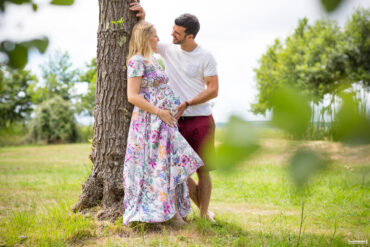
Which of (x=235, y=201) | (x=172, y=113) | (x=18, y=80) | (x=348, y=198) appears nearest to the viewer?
(x=18, y=80)

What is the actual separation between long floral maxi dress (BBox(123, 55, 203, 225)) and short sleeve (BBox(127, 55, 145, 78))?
0.05 metres

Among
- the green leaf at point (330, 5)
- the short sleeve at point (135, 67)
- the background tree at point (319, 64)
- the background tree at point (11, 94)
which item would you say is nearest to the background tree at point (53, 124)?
the short sleeve at point (135, 67)

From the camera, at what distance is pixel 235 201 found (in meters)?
4.32

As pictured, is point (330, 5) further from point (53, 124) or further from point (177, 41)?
point (53, 124)

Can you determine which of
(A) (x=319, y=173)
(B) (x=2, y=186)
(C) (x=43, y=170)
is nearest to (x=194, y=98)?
(A) (x=319, y=173)

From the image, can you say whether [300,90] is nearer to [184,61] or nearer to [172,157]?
[172,157]

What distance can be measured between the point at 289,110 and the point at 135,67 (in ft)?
8.04

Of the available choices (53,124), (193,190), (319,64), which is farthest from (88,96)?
(319,64)

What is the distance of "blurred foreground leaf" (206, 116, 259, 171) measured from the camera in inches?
15.6

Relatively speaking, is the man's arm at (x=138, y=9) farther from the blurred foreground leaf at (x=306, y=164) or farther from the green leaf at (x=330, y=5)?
the blurred foreground leaf at (x=306, y=164)

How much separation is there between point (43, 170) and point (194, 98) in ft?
20.5

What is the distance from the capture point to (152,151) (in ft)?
9.39

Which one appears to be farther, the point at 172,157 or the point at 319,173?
the point at 172,157

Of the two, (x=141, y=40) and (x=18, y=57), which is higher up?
(x=141, y=40)
